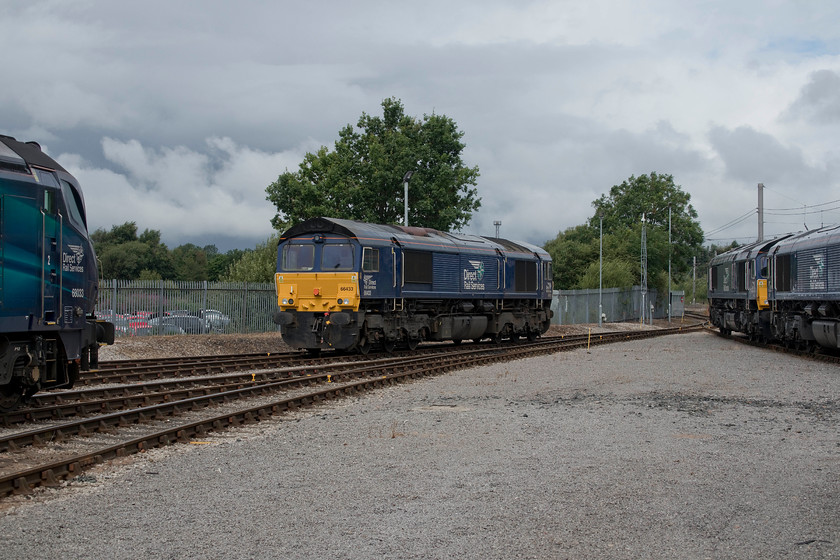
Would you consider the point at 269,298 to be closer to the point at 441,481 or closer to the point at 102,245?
the point at 441,481

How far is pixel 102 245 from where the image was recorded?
251 feet

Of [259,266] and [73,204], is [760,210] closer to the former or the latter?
[259,266]

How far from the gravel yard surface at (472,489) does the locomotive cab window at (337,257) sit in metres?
8.41

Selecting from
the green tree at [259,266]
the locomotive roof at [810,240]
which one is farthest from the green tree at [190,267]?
the locomotive roof at [810,240]

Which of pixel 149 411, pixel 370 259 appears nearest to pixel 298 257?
pixel 370 259

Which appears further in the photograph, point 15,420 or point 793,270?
point 793,270

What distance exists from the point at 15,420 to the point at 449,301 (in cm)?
1680

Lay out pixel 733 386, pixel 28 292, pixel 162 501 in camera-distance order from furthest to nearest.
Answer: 1. pixel 733 386
2. pixel 28 292
3. pixel 162 501

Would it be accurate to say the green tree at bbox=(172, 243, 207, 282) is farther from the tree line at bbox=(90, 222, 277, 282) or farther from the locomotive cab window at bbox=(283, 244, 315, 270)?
the locomotive cab window at bbox=(283, 244, 315, 270)

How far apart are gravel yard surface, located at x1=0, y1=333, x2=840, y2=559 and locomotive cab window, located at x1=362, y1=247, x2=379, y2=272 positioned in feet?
27.8

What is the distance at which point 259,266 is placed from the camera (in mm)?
53094

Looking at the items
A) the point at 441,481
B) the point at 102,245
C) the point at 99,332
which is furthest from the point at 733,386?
the point at 102,245

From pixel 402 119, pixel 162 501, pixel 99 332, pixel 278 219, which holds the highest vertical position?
pixel 402 119

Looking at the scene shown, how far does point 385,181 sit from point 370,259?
24.5 m
